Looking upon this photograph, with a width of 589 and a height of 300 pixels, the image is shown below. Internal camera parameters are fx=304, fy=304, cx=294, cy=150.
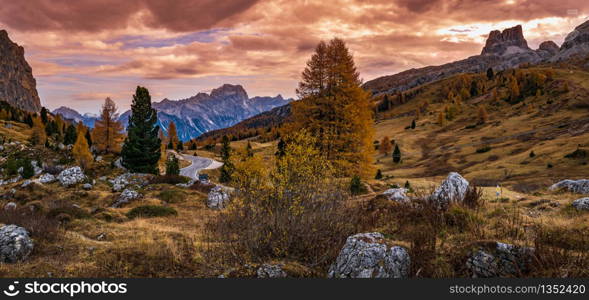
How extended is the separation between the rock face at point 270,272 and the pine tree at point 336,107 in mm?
17342

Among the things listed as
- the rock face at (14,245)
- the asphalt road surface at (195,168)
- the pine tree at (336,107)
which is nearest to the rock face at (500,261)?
→ the rock face at (14,245)

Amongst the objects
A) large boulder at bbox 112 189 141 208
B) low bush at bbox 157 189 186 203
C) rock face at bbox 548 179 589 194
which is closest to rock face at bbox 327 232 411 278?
rock face at bbox 548 179 589 194

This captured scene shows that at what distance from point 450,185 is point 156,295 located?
34.6 feet

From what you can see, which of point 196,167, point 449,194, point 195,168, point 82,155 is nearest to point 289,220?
point 449,194

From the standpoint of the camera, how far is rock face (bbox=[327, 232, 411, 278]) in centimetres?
648

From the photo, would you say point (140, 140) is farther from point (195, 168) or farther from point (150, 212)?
point (150, 212)

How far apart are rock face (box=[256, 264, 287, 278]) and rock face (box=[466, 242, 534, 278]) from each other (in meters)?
4.07

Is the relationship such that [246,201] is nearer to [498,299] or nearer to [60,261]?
[60,261]

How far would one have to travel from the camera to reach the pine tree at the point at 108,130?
197ft

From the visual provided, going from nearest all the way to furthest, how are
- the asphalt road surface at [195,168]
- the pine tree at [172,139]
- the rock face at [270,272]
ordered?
the rock face at [270,272]
the asphalt road surface at [195,168]
the pine tree at [172,139]

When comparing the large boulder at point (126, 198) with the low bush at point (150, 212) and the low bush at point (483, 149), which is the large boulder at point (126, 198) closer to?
the low bush at point (150, 212)

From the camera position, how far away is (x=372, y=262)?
21.5 feet

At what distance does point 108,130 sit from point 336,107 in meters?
55.1

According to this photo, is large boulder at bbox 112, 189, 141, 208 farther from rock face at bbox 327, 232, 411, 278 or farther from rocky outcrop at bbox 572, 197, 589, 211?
rocky outcrop at bbox 572, 197, 589, 211
